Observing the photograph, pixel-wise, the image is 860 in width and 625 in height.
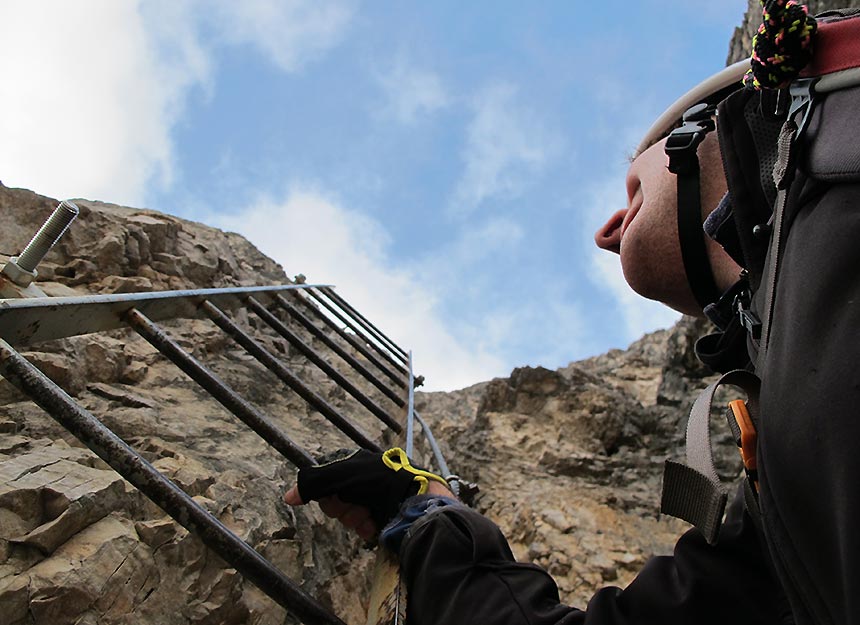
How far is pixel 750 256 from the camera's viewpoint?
122 cm

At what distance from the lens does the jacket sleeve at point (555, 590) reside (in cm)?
151

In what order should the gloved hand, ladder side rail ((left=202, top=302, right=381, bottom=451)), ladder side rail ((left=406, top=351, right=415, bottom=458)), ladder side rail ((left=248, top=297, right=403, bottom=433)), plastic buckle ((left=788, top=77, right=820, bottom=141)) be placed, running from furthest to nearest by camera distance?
1. ladder side rail ((left=248, top=297, right=403, bottom=433))
2. ladder side rail ((left=406, top=351, right=415, bottom=458))
3. ladder side rail ((left=202, top=302, right=381, bottom=451))
4. the gloved hand
5. plastic buckle ((left=788, top=77, right=820, bottom=141))

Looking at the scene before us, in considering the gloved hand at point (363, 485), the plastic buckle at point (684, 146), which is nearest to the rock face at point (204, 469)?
the gloved hand at point (363, 485)

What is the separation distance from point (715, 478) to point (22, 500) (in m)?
1.91

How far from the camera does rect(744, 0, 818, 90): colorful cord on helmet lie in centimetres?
104

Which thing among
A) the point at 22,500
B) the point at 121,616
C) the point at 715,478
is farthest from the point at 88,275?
the point at 715,478

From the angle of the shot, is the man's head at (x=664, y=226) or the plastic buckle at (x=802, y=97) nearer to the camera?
the plastic buckle at (x=802, y=97)

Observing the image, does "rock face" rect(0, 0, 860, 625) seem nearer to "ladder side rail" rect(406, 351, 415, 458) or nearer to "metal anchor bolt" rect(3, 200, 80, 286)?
"ladder side rail" rect(406, 351, 415, 458)

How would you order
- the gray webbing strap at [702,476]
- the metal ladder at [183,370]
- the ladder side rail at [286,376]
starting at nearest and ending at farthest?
the gray webbing strap at [702,476] < the metal ladder at [183,370] < the ladder side rail at [286,376]

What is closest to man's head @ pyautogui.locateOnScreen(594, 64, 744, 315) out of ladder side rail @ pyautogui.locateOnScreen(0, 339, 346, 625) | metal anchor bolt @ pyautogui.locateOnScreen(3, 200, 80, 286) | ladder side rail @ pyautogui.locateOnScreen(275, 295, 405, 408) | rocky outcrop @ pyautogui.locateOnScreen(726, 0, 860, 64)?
ladder side rail @ pyautogui.locateOnScreen(0, 339, 346, 625)

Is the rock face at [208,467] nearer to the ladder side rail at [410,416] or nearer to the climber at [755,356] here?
the ladder side rail at [410,416]

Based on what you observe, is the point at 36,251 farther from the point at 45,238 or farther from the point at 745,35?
the point at 745,35

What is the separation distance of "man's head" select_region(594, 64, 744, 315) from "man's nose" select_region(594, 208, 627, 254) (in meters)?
0.07

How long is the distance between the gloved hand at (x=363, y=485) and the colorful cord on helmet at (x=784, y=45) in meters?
1.59
